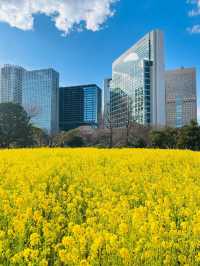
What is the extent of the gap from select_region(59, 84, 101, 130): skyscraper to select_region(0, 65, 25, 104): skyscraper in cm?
1600

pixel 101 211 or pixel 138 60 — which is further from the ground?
pixel 138 60

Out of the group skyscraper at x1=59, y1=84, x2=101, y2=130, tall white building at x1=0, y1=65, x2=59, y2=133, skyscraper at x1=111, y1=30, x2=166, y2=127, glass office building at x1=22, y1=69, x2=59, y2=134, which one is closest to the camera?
skyscraper at x1=111, y1=30, x2=166, y2=127

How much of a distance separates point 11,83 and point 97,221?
117565 millimetres

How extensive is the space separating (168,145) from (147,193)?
91.5ft

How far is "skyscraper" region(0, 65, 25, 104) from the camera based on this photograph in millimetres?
106375

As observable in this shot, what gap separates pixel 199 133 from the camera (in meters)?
30.2

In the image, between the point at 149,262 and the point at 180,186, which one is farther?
the point at 180,186

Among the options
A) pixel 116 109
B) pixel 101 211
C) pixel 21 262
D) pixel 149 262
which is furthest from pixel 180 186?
pixel 116 109

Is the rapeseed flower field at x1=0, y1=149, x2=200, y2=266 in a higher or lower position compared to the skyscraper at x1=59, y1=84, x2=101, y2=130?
lower

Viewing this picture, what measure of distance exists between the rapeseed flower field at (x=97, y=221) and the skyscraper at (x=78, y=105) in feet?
365

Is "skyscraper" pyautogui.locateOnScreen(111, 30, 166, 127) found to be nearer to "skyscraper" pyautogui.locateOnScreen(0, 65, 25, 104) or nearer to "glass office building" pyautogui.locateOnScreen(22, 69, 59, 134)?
"glass office building" pyautogui.locateOnScreen(22, 69, 59, 134)

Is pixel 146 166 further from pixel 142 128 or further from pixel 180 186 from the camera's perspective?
pixel 142 128

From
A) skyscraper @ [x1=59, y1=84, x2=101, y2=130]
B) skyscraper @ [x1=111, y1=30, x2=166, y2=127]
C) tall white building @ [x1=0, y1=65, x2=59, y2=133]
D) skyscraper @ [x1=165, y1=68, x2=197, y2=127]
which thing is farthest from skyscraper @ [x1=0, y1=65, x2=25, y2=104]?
skyscraper @ [x1=165, y1=68, x2=197, y2=127]

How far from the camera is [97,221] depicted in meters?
3.59
